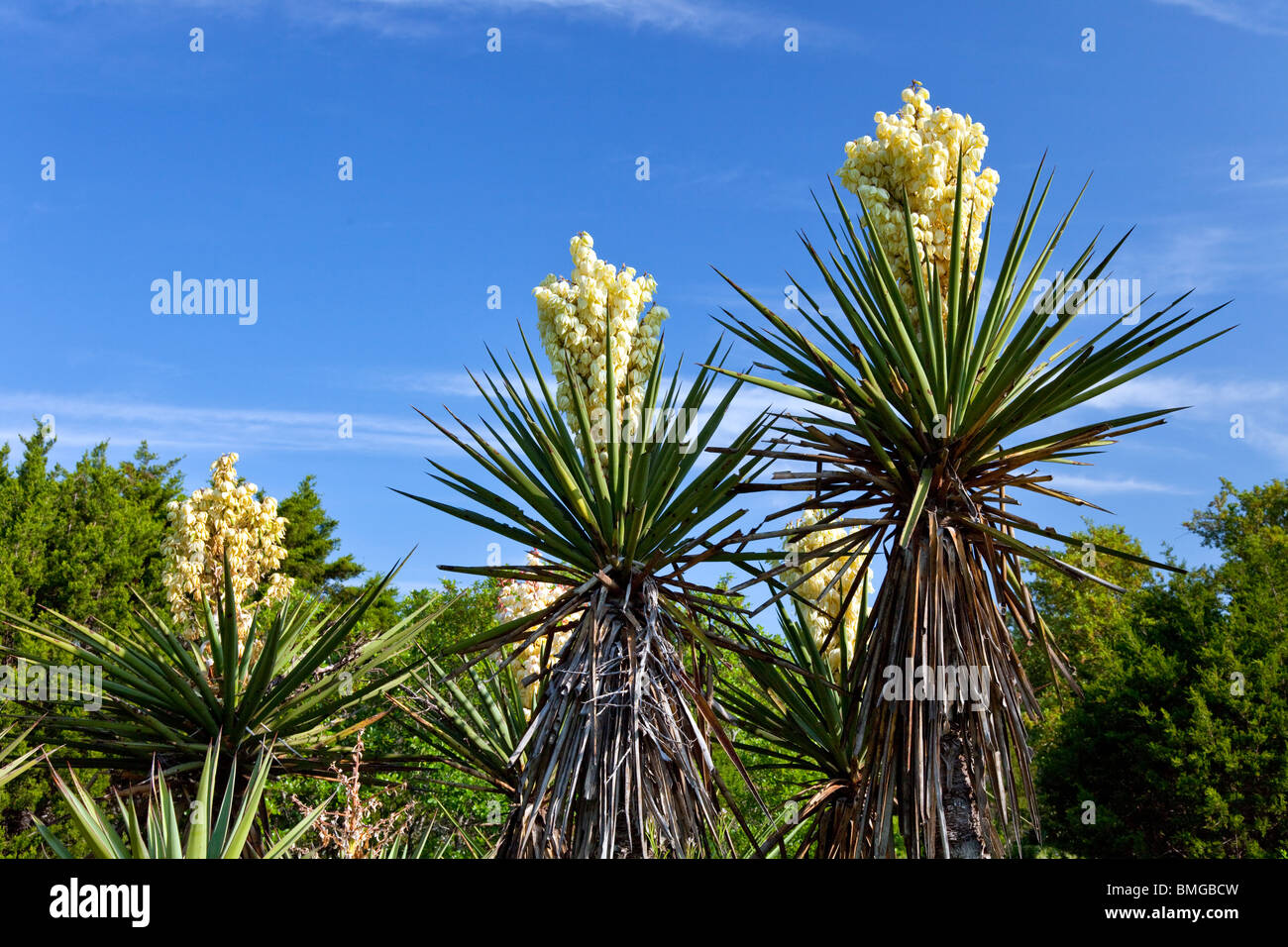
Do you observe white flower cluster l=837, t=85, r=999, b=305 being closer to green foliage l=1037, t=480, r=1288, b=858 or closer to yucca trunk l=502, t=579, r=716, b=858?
yucca trunk l=502, t=579, r=716, b=858

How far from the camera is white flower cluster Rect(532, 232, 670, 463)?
550 cm

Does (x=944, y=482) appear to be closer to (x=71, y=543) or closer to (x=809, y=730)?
(x=809, y=730)

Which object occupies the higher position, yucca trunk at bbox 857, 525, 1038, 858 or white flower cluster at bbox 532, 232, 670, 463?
white flower cluster at bbox 532, 232, 670, 463

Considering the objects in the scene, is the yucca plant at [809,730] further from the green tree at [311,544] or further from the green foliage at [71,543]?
the green tree at [311,544]

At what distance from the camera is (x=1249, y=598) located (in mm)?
14273

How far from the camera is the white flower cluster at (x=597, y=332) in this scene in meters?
5.50

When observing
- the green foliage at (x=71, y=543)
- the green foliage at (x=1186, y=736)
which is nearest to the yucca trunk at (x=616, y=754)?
the green foliage at (x=1186, y=736)

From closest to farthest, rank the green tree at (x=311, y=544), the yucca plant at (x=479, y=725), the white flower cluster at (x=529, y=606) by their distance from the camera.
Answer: the yucca plant at (x=479, y=725), the white flower cluster at (x=529, y=606), the green tree at (x=311, y=544)

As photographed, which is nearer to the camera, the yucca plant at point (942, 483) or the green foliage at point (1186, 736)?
the yucca plant at point (942, 483)

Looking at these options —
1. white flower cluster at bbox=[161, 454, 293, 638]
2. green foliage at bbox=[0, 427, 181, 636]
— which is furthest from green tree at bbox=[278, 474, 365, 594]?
white flower cluster at bbox=[161, 454, 293, 638]

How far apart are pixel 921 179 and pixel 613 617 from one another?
2.91 metres
